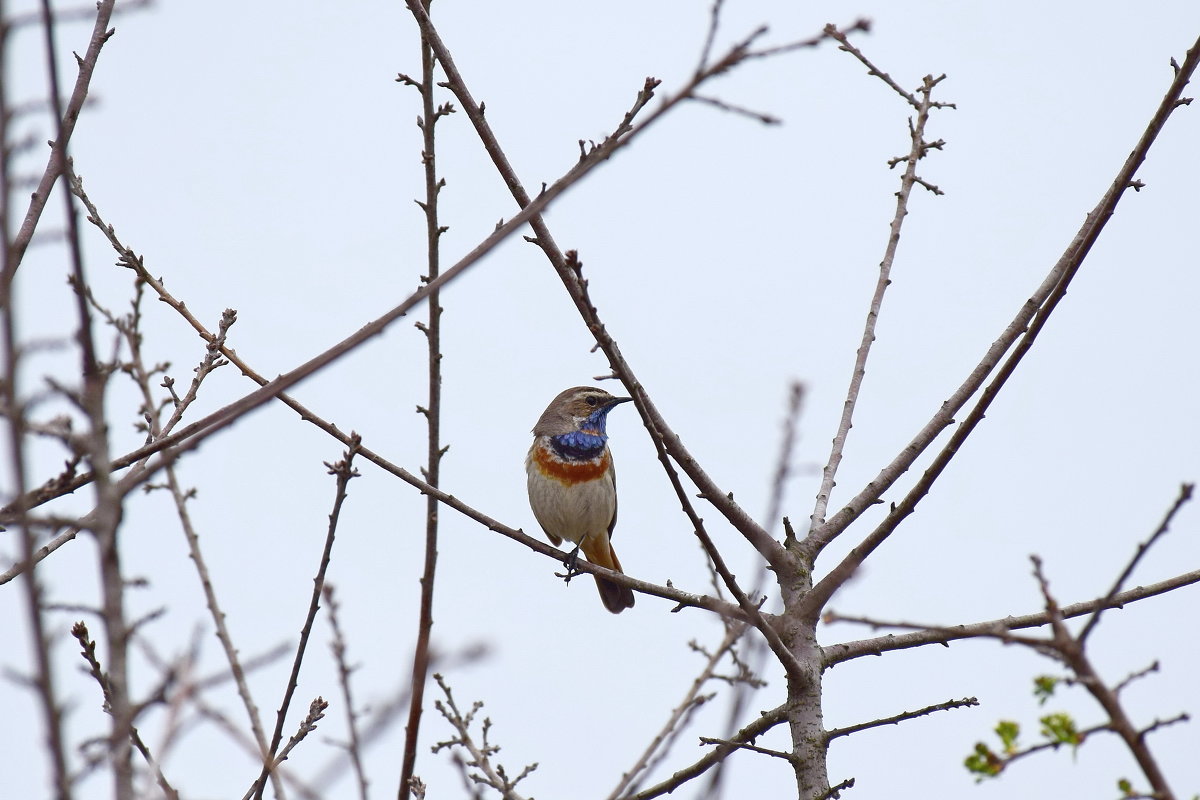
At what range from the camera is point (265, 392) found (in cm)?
233

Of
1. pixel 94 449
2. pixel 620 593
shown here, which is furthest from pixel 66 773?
pixel 620 593

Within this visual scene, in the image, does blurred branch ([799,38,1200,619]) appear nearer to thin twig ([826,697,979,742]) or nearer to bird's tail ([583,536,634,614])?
thin twig ([826,697,979,742])

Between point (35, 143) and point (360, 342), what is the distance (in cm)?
91

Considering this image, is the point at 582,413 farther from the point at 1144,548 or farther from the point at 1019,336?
the point at 1144,548

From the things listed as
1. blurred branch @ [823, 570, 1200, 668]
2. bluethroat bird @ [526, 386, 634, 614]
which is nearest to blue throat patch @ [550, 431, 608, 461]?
bluethroat bird @ [526, 386, 634, 614]

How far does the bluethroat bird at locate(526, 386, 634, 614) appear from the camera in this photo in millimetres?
9930

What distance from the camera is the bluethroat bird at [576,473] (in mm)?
Result: 9930

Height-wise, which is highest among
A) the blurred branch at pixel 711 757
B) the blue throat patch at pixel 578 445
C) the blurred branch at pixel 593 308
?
the blue throat patch at pixel 578 445

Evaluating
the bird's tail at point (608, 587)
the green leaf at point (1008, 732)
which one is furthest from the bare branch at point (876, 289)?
the bird's tail at point (608, 587)

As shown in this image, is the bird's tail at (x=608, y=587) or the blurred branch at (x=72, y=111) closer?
the blurred branch at (x=72, y=111)

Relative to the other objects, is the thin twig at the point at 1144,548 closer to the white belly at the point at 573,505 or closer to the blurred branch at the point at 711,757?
the blurred branch at the point at 711,757

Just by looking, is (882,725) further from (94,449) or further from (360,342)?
(94,449)

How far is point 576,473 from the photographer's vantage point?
9.92 meters

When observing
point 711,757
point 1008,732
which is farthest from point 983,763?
point 711,757
